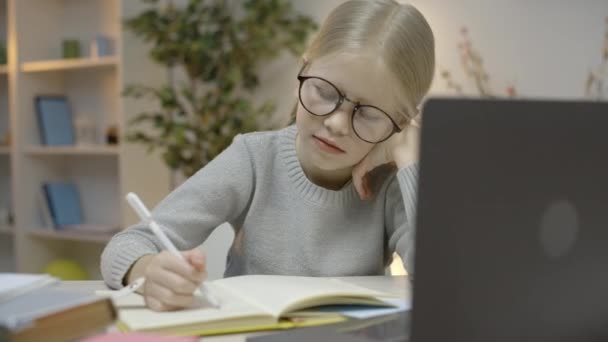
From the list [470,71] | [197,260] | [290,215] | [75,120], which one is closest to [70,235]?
[75,120]

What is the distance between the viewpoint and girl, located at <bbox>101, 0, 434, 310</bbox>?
1.08 m

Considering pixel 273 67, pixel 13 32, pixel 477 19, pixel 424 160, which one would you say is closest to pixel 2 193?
pixel 13 32

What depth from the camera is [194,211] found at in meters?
1.18

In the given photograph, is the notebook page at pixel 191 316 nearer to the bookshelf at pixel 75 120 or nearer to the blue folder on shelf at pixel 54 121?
the bookshelf at pixel 75 120

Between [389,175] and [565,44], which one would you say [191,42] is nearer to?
[565,44]

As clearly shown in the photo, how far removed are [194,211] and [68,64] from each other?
8.16ft

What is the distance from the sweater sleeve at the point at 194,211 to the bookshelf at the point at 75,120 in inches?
83.2

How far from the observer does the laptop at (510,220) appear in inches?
21.4

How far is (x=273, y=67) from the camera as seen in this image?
332 centimetres

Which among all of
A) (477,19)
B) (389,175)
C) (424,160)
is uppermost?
(477,19)

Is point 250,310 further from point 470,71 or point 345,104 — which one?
point 470,71

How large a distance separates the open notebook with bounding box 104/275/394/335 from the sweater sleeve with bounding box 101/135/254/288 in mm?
146

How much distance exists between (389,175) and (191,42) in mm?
1907

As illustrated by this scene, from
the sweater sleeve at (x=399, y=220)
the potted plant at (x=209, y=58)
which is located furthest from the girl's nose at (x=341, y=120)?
the potted plant at (x=209, y=58)
